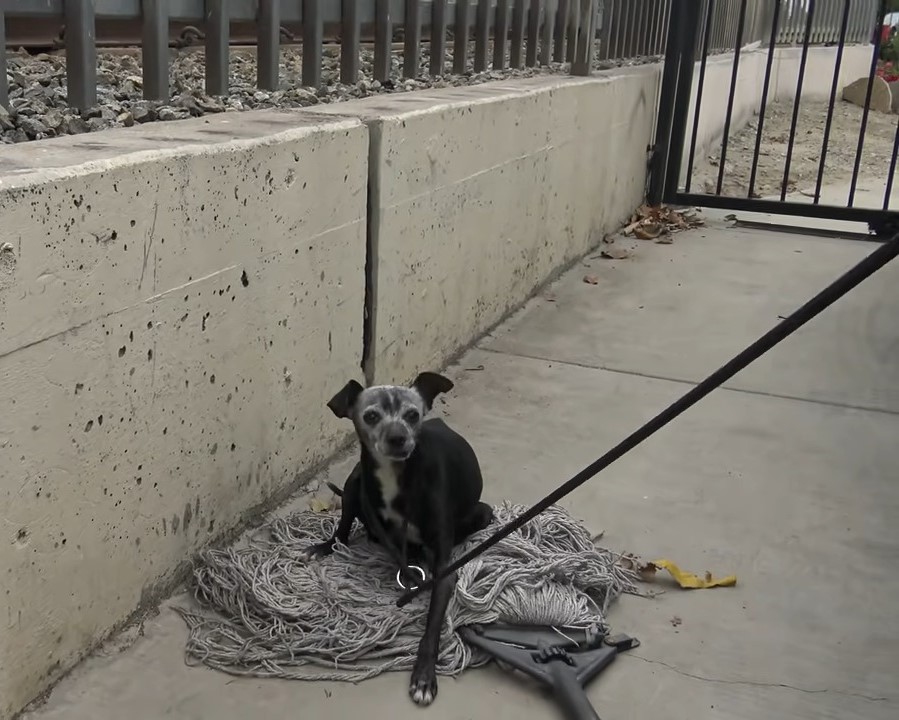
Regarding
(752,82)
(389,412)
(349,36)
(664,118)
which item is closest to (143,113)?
(349,36)

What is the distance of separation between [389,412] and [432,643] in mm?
578

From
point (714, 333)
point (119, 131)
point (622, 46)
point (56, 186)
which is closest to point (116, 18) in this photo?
point (119, 131)

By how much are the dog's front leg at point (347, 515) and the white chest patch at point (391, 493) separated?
0.29ft

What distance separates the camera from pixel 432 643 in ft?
7.75

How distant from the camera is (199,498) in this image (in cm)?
266

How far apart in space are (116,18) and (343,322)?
110 centimetres

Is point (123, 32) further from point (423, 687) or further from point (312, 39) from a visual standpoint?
point (423, 687)

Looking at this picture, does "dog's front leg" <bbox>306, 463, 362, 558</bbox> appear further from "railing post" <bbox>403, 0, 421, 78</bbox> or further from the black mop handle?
"railing post" <bbox>403, 0, 421, 78</bbox>

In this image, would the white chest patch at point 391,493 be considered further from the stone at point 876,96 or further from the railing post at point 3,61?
the stone at point 876,96

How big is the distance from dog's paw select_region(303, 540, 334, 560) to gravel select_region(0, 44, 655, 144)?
4.17ft

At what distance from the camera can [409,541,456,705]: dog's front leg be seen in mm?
2264

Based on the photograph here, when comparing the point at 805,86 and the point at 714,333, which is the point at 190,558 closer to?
the point at 714,333

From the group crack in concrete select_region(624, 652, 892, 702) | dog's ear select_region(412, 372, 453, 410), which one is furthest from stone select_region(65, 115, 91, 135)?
crack in concrete select_region(624, 652, 892, 702)

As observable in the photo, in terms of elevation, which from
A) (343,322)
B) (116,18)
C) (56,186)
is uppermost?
(116,18)
